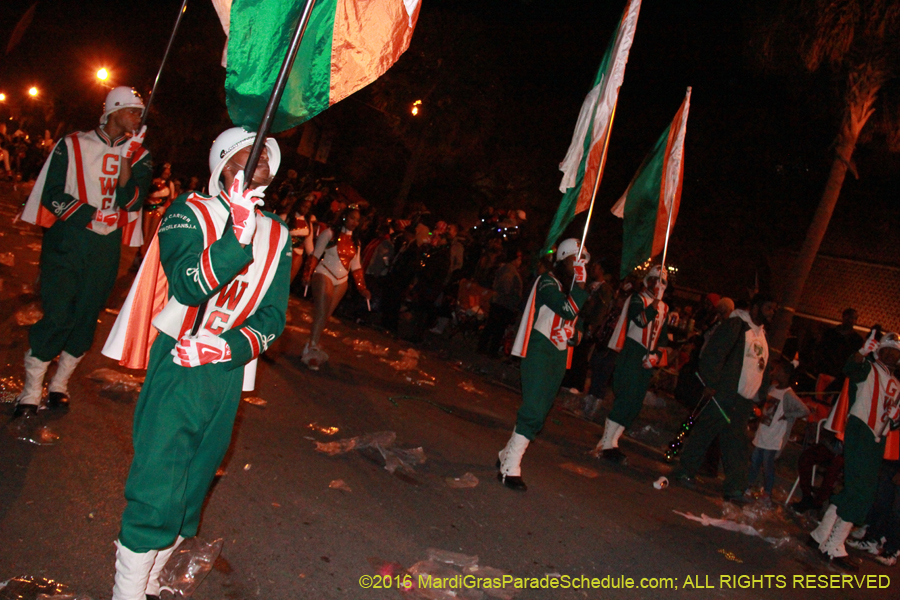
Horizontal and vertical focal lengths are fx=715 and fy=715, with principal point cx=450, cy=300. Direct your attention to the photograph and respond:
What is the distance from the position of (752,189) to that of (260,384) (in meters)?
14.9

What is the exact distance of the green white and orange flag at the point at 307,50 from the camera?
3029 mm

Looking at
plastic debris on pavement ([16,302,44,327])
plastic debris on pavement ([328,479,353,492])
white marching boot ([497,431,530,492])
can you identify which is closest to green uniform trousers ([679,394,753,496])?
white marching boot ([497,431,530,492])

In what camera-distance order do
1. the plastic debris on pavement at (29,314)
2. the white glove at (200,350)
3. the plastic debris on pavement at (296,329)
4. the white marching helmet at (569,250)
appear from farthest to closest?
the plastic debris on pavement at (296,329), the plastic debris on pavement at (29,314), the white marching helmet at (569,250), the white glove at (200,350)

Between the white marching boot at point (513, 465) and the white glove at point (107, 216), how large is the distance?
11.4 feet

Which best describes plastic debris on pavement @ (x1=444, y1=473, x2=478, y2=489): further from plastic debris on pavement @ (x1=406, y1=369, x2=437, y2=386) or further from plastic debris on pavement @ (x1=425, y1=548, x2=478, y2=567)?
plastic debris on pavement @ (x1=406, y1=369, x2=437, y2=386)

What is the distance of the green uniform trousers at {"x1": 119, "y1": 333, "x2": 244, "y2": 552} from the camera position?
8.79 ft

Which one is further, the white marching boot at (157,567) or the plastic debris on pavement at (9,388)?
the plastic debris on pavement at (9,388)

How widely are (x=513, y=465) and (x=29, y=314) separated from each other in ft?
17.9

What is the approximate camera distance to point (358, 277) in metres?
9.17

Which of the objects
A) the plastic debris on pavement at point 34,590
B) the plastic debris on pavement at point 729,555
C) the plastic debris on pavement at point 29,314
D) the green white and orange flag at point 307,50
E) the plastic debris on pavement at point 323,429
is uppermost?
the green white and orange flag at point 307,50

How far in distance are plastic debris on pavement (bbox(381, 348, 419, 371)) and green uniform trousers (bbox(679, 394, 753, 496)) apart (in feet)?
13.5

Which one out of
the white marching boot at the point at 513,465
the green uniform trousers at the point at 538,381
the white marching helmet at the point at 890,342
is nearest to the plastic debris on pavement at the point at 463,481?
the white marching boot at the point at 513,465

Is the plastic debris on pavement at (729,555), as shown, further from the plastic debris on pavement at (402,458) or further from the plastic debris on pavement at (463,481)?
the plastic debris on pavement at (402,458)

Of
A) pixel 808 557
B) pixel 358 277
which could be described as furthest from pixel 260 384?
pixel 808 557
